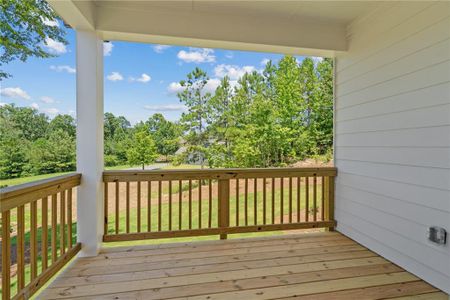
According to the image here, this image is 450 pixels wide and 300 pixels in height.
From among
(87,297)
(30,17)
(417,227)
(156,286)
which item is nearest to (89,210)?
(87,297)

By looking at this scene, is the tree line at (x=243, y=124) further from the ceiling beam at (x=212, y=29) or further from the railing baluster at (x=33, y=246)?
the railing baluster at (x=33, y=246)

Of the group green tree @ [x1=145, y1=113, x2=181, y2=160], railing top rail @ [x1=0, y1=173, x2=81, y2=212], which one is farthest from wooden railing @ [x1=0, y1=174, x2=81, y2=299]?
green tree @ [x1=145, y1=113, x2=181, y2=160]

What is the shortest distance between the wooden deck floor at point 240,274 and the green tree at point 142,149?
1.00 m

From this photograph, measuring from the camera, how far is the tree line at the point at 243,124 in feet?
10.5

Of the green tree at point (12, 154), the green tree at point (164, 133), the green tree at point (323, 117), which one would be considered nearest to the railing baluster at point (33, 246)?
the green tree at point (12, 154)

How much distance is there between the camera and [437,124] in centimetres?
199

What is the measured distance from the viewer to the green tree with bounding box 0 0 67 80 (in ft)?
7.90

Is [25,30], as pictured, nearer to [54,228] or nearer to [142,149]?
[142,149]

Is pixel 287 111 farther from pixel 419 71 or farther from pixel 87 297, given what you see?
pixel 87 297

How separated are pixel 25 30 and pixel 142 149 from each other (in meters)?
1.67

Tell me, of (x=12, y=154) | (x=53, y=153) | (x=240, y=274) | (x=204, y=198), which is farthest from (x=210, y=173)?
(x=12, y=154)

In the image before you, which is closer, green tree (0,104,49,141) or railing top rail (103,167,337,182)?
green tree (0,104,49,141)

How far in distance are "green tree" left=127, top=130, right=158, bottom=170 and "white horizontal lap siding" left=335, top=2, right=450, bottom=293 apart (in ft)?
7.85

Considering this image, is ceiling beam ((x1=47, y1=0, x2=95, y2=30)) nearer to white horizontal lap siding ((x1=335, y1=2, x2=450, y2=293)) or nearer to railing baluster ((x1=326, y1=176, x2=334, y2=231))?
white horizontal lap siding ((x1=335, y1=2, x2=450, y2=293))
